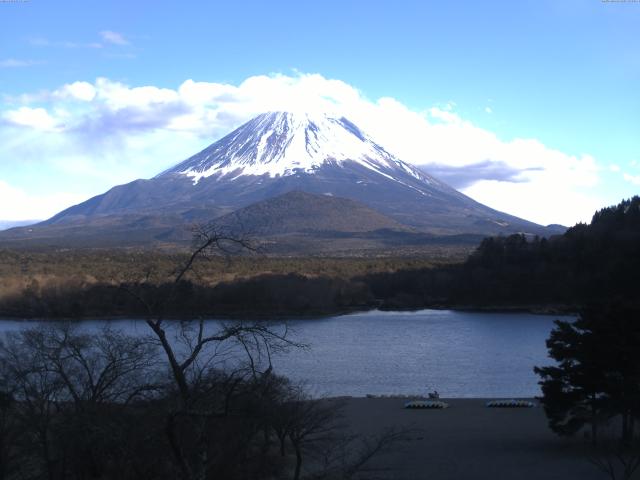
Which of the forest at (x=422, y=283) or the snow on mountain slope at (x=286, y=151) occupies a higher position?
the snow on mountain slope at (x=286, y=151)

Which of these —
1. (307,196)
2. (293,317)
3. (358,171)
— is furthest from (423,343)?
(358,171)

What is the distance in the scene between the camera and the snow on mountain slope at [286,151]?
138000 mm

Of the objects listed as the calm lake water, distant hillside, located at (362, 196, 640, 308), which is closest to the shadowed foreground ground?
the calm lake water

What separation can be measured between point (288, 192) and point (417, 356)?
87738 mm

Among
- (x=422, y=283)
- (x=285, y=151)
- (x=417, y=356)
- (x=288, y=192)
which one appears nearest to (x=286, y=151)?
(x=285, y=151)

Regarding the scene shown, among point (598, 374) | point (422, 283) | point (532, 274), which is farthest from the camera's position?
point (422, 283)

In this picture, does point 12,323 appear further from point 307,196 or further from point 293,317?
point 307,196

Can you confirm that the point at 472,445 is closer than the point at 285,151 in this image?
Yes

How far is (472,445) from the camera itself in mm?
13242

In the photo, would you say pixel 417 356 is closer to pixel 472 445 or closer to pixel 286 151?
pixel 472 445

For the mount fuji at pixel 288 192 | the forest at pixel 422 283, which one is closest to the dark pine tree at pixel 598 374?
the forest at pixel 422 283

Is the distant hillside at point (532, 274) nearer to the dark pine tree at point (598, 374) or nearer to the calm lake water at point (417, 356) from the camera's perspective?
the calm lake water at point (417, 356)

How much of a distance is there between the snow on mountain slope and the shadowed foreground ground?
394 ft

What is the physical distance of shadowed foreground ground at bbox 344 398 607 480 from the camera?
11.2m
